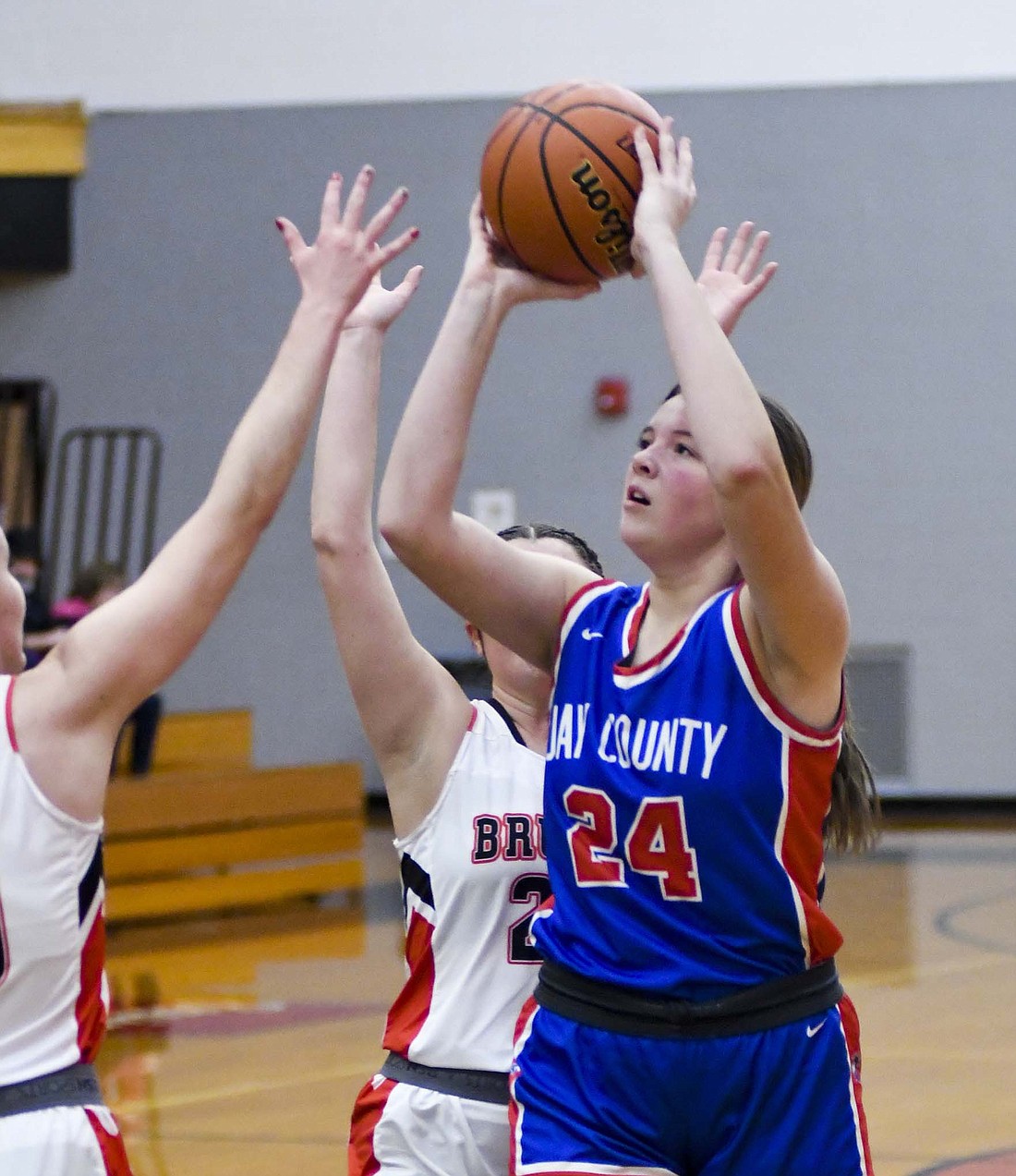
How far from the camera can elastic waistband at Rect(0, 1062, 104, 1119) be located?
6.14ft

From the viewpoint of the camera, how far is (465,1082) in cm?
240

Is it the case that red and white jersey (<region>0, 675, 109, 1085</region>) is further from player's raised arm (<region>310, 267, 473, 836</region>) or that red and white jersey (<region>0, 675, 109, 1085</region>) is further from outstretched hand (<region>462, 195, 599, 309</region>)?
outstretched hand (<region>462, 195, 599, 309</region>)

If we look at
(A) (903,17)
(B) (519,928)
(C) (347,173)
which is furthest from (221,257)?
(B) (519,928)

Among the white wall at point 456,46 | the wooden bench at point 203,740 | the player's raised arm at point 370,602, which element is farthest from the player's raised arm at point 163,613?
the white wall at point 456,46

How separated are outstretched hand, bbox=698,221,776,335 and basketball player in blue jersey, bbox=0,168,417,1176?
73 cm

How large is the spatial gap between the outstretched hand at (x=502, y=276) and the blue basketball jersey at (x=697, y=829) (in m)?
0.52

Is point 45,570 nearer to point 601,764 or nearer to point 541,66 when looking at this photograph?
point 541,66

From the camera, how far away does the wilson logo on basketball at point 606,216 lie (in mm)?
2363

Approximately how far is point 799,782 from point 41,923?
2.87 ft

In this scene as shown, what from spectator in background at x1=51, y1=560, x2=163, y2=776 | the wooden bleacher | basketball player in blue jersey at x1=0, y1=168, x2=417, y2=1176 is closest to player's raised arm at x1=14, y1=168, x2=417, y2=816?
basketball player in blue jersey at x1=0, y1=168, x2=417, y2=1176

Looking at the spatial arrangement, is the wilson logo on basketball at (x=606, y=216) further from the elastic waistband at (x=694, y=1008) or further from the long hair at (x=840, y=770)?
the elastic waistband at (x=694, y=1008)

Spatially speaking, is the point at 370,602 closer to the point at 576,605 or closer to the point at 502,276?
the point at 576,605

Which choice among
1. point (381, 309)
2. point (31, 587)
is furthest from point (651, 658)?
point (31, 587)

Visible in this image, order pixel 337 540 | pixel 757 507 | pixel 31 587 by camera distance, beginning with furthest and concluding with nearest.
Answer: pixel 31 587, pixel 337 540, pixel 757 507
